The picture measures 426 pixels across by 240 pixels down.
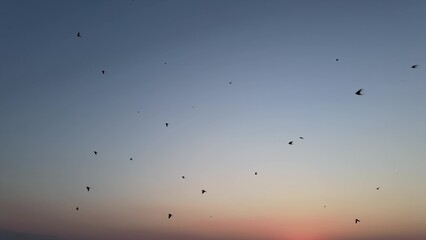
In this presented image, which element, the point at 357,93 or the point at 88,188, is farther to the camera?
the point at 88,188

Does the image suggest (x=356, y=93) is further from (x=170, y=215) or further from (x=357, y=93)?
(x=170, y=215)

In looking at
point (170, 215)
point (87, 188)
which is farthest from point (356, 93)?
point (87, 188)

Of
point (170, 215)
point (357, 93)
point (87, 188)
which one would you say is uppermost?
point (357, 93)

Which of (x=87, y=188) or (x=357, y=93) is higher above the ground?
(x=357, y=93)

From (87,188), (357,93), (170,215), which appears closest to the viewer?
(357,93)

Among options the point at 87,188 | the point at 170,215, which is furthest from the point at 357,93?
the point at 87,188

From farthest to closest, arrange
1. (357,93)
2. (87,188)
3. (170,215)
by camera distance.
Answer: (87,188), (170,215), (357,93)

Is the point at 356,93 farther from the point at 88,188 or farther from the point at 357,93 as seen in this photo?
the point at 88,188

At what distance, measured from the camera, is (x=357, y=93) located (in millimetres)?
29109

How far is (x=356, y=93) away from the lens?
29.1 m

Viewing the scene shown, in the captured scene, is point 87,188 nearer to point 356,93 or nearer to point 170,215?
point 170,215

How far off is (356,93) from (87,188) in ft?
138

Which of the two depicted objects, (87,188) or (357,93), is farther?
(87,188)

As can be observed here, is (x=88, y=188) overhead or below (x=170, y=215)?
overhead
